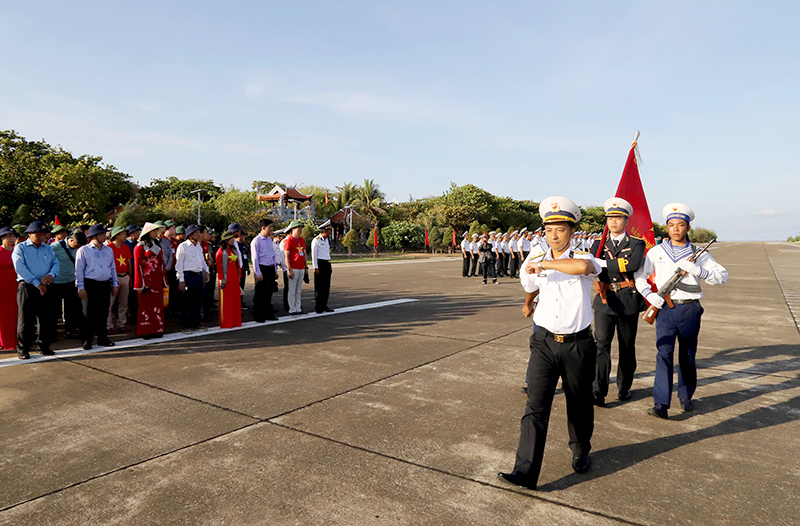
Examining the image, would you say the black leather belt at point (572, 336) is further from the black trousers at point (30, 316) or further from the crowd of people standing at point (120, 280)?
the black trousers at point (30, 316)

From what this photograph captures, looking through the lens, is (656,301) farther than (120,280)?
No

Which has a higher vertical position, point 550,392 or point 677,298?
point 677,298

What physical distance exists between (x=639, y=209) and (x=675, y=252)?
0.85 metres

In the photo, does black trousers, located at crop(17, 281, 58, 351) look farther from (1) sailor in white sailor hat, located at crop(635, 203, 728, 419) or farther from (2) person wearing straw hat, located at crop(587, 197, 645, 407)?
(1) sailor in white sailor hat, located at crop(635, 203, 728, 419)

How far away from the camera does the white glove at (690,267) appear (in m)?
4.35

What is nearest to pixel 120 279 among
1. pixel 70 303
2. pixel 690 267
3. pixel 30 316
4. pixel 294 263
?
pixel 70 303

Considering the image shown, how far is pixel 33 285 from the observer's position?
6.66 m

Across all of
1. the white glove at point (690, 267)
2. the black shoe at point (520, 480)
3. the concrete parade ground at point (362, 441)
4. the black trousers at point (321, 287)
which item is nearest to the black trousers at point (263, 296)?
the black trousers at point (321, 287)

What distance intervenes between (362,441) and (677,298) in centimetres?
307

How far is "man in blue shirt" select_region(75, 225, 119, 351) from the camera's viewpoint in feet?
22.8

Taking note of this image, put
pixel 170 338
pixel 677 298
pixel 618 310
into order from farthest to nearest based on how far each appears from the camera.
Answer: pixel 170 338
pixel 618 310
pixel 677 298

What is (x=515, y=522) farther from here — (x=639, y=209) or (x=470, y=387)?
(x=639, y=209)

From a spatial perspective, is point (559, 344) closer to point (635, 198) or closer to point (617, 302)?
point (617, 302)

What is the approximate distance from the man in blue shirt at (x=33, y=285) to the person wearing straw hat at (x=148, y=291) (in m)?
1.06
